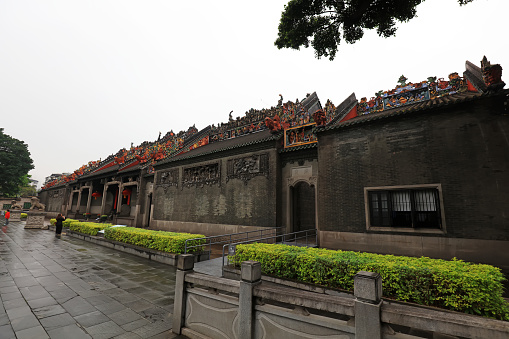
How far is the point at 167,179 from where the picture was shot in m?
19.7

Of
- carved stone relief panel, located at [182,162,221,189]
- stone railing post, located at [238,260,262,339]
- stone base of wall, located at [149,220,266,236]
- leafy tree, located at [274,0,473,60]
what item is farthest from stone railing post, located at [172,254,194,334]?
carved stone relief panel, located at [182,162,221,189]

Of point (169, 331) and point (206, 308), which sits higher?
point (206, 308)

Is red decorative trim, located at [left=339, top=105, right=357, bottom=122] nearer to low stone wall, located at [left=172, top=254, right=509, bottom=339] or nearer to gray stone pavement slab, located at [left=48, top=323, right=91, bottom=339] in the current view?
low stone wall, located at [left=172, top=254, right=509, bottom=339]

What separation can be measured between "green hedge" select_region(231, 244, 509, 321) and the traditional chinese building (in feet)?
11.3

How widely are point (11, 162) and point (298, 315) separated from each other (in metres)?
65.5

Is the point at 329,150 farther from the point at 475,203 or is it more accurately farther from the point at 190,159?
the point at 190,159

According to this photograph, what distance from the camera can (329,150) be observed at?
10.8 meters

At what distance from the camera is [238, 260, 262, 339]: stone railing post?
128 inches

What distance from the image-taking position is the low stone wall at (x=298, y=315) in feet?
7.18

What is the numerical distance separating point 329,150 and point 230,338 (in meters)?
9.03

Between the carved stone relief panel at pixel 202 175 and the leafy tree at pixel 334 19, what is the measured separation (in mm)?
9837

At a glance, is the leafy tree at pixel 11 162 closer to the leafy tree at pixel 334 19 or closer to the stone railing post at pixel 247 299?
the leafy tree at pixel 334 19

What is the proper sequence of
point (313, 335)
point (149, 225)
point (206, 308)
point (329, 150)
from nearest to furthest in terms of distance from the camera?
1. point (313, 335)
2. point (206, 308)
3. point (329, 150)
4. point (149, 225)

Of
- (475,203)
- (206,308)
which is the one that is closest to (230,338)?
(206,308)
